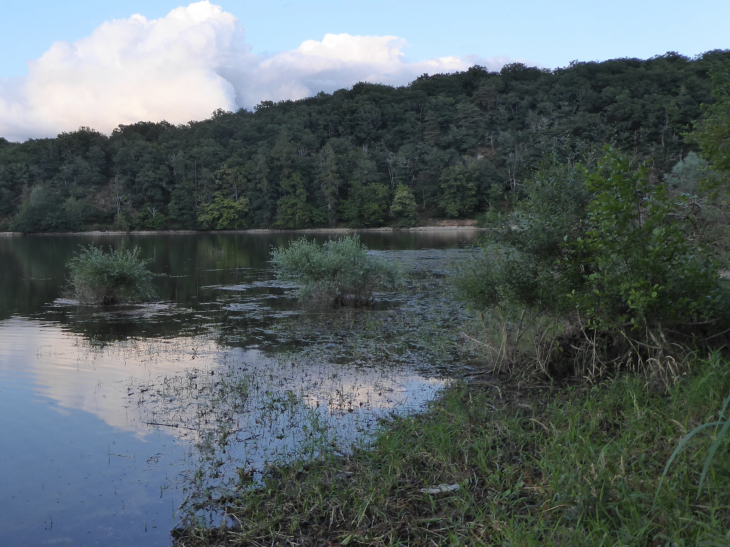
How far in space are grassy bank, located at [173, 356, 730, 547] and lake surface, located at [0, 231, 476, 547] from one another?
0.78 metres

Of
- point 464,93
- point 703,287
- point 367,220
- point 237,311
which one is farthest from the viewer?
point 464,93

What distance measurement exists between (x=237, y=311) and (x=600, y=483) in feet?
50.1

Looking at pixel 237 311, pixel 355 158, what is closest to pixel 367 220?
pixel 355 158

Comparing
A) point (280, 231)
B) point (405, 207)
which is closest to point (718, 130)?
point (405, 207)

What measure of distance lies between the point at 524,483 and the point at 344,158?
9907cm

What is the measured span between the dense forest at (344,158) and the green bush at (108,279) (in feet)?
212

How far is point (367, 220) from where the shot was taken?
303 ft

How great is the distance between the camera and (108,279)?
62.7 feet

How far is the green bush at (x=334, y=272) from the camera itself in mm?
18172

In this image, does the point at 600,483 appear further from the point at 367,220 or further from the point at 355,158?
the point at 355,158

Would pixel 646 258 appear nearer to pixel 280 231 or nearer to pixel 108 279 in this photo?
pixel 108 279

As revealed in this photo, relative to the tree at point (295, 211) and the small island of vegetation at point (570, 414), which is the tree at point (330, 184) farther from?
the small island of vegetation at point (570, 414)

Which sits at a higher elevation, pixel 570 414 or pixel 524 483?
pixel 570 414

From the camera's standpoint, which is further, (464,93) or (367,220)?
(464,93)
